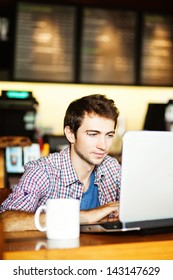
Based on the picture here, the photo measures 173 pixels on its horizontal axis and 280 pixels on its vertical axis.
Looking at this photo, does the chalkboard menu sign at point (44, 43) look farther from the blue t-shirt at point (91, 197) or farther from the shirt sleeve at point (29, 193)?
the shirt sleeve at point (29, 193)

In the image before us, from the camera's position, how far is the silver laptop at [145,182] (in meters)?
1.41

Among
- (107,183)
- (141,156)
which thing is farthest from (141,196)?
(107,183)

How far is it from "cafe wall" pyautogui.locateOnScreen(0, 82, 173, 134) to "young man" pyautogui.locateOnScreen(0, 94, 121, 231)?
315 cm

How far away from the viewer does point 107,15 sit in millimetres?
5305

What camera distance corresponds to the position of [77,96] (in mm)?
5426

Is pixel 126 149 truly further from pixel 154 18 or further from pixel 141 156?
pixel 154 18

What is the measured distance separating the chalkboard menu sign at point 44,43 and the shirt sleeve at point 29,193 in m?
3.28

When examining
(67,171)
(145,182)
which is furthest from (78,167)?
(145,182)

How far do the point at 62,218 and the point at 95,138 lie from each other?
646mm

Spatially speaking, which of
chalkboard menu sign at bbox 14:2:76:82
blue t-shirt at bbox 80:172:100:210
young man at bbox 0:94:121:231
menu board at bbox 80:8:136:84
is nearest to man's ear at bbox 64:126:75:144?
young man at bbox 0:94:121:231

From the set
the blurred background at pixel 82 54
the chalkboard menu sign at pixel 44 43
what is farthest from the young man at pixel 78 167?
the chalkboard menu sign at pixel 44 43

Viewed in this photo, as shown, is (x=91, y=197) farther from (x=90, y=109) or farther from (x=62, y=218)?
(x=62, y=218)

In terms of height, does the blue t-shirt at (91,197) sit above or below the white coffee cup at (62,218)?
below
